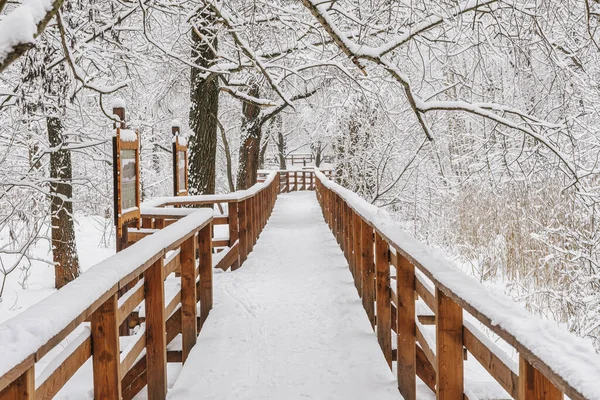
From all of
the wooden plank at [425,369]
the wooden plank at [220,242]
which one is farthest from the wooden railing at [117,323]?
the wooden plank at [220,242]

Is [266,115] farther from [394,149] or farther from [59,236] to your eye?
[59,236]

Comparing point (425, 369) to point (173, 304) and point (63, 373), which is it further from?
point (63, 373)

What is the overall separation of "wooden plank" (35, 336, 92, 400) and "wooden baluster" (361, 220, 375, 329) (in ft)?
11.2

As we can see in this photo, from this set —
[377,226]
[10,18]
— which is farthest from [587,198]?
[10,18]

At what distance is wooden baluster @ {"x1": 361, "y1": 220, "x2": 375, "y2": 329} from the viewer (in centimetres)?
575

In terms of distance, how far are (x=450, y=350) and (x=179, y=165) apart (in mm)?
6325

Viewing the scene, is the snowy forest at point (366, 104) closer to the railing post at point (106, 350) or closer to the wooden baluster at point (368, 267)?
the wooden baluster at point (368, 267)

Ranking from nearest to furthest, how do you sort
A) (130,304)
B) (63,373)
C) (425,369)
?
(63,373), (130,304), (425,369)

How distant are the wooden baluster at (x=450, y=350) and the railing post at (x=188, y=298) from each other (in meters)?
2.49

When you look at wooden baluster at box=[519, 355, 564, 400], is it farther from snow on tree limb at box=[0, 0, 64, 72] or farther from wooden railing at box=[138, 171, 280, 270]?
wooden railing at box=[138, 171, 280, 270]

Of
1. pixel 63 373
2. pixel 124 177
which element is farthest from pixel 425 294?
pixel 124 177

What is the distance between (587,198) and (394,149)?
12157 millimetres

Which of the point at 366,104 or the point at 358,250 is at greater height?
the point at 366,104

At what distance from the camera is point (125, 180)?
6.04 metres
